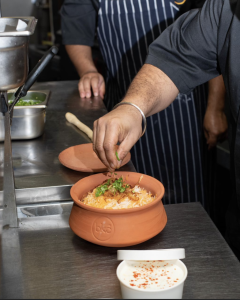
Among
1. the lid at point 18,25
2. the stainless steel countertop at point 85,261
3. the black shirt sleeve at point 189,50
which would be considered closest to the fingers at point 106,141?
the stainless steel countertop at point 85,261

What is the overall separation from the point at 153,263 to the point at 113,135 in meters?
0.44

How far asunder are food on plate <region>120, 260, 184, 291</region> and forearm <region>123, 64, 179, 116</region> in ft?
2.20

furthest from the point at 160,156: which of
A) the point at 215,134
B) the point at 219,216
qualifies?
the point at 219,216

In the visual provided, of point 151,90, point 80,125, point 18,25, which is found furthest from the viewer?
point 80,125

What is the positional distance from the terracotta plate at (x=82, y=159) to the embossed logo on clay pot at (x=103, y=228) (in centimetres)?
43

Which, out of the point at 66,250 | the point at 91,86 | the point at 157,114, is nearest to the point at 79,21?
the point at 91,86

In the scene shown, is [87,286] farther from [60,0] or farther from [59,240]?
[60,0]

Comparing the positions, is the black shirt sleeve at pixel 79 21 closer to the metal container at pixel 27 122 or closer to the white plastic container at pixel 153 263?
the metal container at pixel 27 122

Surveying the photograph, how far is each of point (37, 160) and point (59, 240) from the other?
544mm

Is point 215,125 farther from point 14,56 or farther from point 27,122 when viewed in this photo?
point 14,56

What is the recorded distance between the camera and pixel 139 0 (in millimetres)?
2422

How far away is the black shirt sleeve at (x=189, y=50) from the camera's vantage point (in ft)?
5.03

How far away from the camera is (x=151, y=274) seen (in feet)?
3.00

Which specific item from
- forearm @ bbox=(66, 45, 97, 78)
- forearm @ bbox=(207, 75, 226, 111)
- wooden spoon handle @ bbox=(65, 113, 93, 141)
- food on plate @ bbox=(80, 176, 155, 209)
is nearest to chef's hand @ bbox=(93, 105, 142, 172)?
food on plate @ bbox=(80, 176, 155, 209)
